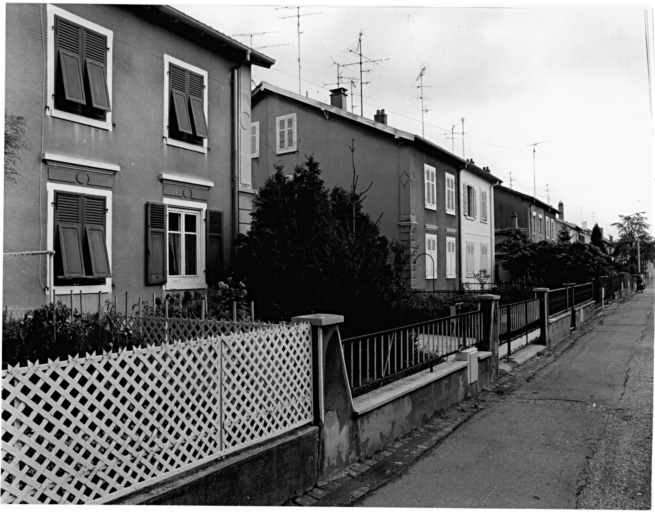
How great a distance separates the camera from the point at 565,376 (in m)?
10.4

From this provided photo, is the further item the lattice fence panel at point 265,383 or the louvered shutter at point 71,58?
the louvered shutter at point 71,58

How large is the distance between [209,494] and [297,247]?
206 inches

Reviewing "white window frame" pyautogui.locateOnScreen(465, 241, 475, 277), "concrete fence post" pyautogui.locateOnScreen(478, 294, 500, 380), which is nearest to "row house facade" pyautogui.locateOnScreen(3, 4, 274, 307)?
"concrete fence post" pyautogui.locateOnScreen(478, 294, 500, 380)

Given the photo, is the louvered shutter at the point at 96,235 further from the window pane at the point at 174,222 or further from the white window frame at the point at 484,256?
the white window frame at the point at 484,256

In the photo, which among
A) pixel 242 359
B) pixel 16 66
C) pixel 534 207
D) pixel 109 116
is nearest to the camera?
pixel 242 359

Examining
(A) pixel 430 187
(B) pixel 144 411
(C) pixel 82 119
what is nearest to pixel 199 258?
(C) pixel 82 119

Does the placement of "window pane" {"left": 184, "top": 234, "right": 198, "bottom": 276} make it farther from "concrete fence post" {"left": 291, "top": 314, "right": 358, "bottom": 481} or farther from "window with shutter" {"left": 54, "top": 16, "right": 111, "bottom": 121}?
"concrete fence post" {"left": 291, "top": 314, "right": 358, "bottom": 481}

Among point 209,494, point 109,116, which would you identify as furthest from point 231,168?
point 209,494

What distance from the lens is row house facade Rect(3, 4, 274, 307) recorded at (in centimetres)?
827

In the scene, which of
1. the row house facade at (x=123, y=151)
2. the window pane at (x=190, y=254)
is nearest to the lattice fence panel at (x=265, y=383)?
the row house facade at (x=123, y=151)

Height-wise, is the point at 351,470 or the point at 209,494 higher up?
the point at 209,494

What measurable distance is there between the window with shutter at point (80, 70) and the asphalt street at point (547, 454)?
738cm

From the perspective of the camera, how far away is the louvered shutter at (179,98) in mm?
10883

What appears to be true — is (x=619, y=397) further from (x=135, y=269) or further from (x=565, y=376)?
(x=135, y=269)
